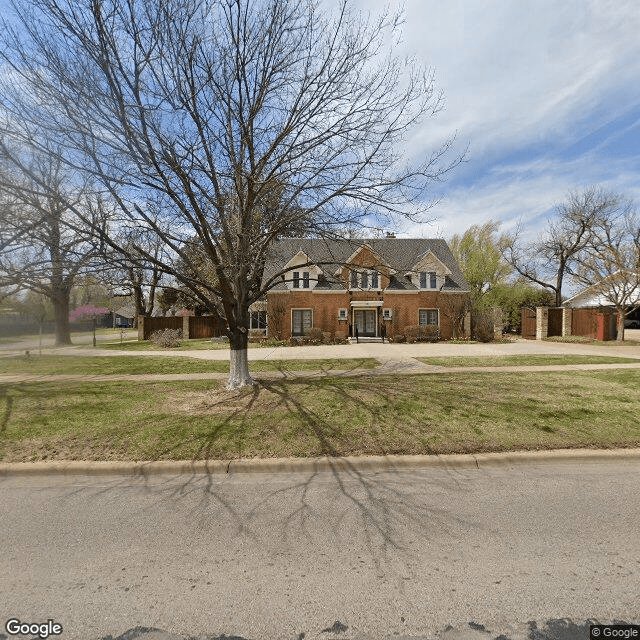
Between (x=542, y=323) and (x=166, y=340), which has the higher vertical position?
(x=542, y=323)

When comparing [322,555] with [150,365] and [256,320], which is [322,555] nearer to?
[150,365]

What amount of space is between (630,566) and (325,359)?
37.2ft

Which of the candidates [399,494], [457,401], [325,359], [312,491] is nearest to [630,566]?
[399,494]

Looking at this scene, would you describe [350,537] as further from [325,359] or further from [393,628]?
[325,359]

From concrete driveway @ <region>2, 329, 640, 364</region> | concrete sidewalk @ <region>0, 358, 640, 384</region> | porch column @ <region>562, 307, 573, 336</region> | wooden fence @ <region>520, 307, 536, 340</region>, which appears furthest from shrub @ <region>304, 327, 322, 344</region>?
porch column @ <region>562, 307, 573, 336</region>

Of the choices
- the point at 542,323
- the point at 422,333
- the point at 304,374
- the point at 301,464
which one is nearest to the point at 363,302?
the point at 422,333

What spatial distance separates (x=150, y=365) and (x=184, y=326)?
16.4 m

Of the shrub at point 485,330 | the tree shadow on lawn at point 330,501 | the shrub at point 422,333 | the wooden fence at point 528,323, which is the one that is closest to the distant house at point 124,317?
the shrub at point 422,333

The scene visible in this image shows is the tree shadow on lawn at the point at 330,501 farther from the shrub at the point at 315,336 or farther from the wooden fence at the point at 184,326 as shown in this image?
the wooden fence at the point at 184,326

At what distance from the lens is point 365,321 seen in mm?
26188

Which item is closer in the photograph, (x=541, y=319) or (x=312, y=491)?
(x=312, y=491)

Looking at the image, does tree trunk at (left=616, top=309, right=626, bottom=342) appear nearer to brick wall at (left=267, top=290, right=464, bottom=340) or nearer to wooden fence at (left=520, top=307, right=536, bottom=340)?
wooden fence at (left=520, top=307, right=536, bottom=340)

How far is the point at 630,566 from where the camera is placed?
2742 mm

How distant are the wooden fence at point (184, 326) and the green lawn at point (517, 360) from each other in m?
19.7
